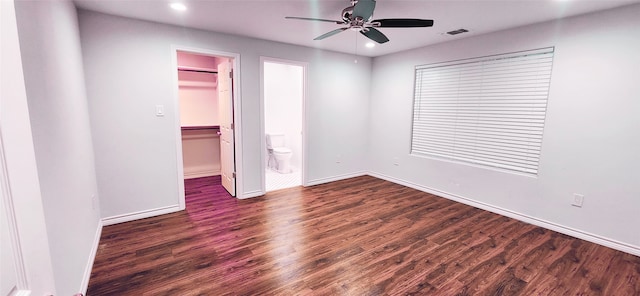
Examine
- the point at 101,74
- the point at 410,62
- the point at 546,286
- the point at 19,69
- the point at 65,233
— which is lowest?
the point at 546,286

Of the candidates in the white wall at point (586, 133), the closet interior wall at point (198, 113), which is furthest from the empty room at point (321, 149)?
the closet interior wall at point (198, 113)

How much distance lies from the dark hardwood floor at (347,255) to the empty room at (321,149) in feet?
0.07

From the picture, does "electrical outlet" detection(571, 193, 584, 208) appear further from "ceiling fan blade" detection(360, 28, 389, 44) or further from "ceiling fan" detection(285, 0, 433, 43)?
"ceiling fan blade" detection(360, 28, 389, 44)

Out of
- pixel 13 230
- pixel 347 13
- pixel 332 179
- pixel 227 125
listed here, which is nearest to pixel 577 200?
pixel 347 13

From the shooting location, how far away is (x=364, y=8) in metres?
2.11

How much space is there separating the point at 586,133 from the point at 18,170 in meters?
4.04

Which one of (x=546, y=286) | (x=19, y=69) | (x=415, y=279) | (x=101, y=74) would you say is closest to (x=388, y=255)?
(x=415, y=279)

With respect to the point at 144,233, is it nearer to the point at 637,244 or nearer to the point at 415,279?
the point at 415,279

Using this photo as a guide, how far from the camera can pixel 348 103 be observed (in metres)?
4.95

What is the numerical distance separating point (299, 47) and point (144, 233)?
3174 millimetres

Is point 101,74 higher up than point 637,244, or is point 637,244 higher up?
point 101,74

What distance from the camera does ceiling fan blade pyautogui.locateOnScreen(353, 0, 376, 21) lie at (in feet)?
6.61

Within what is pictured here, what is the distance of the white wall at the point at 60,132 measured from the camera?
135 cm

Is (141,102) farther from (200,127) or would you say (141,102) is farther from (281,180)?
(281,180)
